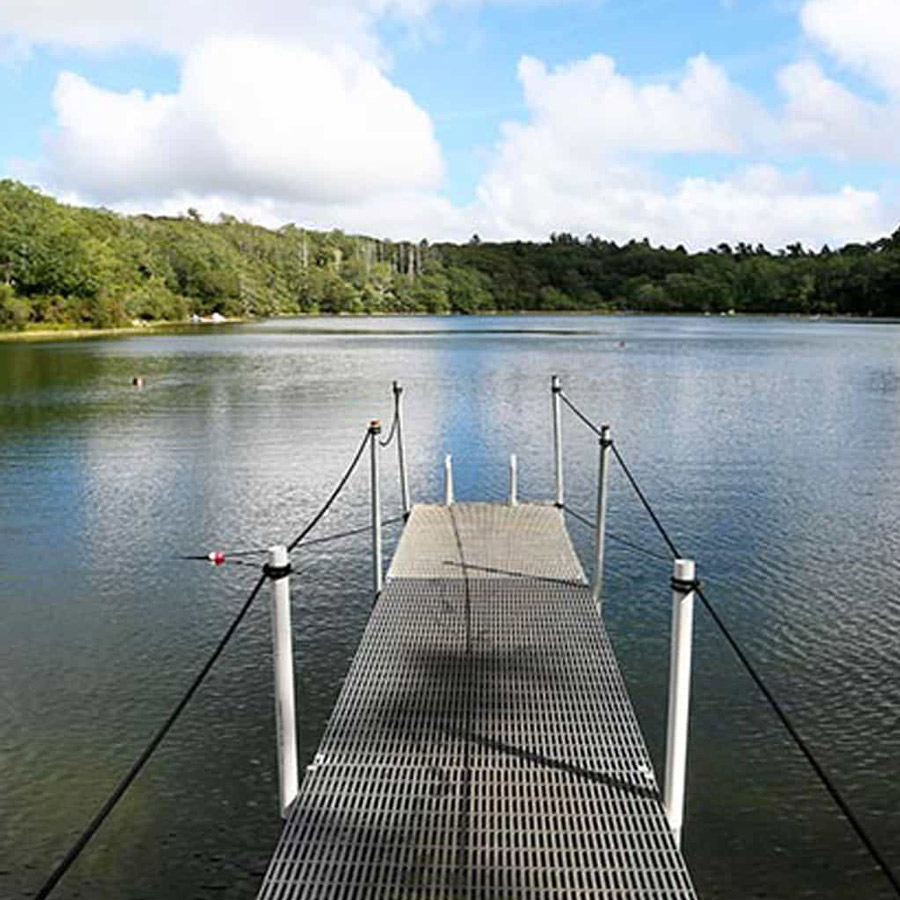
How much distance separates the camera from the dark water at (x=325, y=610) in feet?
19.2

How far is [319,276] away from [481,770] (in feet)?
515

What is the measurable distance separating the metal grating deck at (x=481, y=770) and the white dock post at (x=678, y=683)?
12cm

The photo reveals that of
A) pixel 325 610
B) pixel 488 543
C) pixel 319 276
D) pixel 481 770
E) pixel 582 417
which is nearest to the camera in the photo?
pixel 481 770

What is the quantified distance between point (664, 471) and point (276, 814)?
43.4 feet

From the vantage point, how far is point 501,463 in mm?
18844

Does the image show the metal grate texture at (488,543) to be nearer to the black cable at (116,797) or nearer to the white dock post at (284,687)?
the white dock post at (284,687)

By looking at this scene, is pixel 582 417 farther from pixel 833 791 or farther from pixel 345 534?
pixel 833 791

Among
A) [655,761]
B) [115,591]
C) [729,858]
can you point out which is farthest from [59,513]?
[729,858]

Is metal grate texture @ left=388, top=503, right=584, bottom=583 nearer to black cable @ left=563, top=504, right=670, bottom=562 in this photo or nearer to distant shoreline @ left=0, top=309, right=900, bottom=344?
black cable @ left=563, top=504, right=670, bottom=562

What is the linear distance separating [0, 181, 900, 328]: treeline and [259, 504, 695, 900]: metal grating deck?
7189cm

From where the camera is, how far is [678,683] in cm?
476

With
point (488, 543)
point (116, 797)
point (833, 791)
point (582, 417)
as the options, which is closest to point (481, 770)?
point (833, 791)

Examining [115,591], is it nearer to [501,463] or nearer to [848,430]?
[501,463]

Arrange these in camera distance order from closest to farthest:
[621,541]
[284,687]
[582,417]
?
[284,687] → [582,417] → [621,541]
